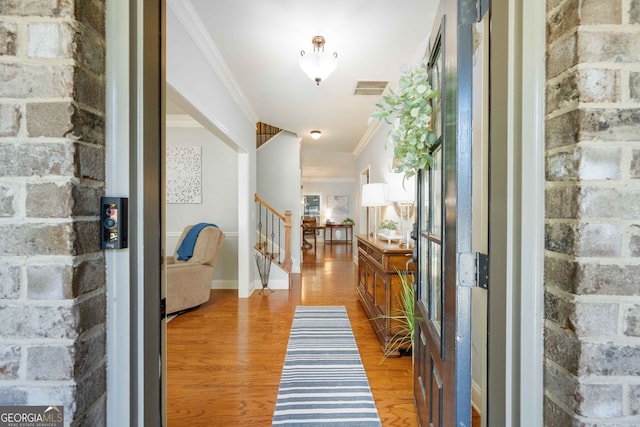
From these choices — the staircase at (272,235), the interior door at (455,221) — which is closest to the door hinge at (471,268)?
the interior door at (455,221)

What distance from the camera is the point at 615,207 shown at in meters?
0.58

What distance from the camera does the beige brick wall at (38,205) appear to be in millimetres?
619

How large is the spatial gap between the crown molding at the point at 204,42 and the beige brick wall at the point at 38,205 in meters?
1.63

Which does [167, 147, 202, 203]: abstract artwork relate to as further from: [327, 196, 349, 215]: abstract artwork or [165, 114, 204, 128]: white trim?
[327, 196, 349, 215]: abstract artwork

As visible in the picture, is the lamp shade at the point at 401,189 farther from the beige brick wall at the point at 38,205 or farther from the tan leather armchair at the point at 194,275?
the tan leather armchair at the point at 194,275

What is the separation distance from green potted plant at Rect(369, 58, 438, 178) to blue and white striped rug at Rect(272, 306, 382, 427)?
1515mm

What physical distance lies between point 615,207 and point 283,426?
6.05 feet

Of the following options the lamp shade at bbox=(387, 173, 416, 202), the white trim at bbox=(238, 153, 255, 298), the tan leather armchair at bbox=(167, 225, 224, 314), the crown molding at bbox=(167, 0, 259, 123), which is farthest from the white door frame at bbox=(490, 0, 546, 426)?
the white trim at bbox=(238, 153, 255, 298)

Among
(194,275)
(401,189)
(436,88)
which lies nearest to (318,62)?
(401,189)

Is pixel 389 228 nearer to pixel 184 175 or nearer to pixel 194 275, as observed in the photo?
pixel 194 275

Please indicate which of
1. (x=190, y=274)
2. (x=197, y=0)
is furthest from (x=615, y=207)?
(x=190, y=274)

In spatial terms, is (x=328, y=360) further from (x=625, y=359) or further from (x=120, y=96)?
(x=120, y=96)

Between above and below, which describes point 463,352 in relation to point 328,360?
above

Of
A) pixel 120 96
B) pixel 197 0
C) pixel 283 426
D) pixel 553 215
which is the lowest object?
pixel 283 426
